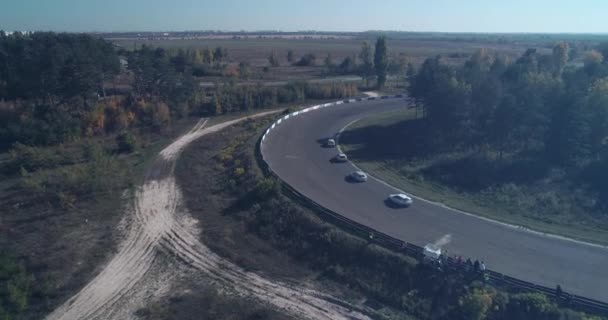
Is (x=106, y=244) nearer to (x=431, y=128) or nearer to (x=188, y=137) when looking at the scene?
(x=188, y=137)

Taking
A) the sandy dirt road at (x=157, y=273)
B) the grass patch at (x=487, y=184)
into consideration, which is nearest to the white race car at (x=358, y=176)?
the grass patch at (x=487, y=184)

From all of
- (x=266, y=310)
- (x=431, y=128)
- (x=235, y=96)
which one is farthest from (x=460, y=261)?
(x=235, y=96)

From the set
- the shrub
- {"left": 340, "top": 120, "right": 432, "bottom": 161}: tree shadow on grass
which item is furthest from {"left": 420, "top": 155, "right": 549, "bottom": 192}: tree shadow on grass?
the shrub

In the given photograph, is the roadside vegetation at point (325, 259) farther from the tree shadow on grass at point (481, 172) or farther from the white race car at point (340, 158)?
the tree shadow on grass at point (481, 172)

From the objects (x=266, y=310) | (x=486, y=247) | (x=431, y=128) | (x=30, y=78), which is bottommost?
(x=266, y=310)

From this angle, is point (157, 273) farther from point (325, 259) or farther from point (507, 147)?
point (507, 147)

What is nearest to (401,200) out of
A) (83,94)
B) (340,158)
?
(340,158)
